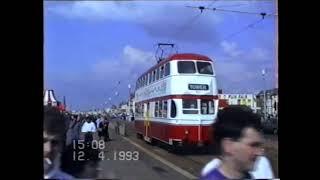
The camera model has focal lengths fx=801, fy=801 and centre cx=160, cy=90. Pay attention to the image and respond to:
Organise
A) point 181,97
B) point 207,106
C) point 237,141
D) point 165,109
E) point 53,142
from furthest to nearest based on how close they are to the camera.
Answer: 1. point 165,109
2. point 181,97
3. point 207,106
4. point 53,142
5. point 237,141

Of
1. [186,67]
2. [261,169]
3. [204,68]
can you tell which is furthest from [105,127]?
[261,169]

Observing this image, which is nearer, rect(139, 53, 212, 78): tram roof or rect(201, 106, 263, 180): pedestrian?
rect(201, 106, 263, 180): pedestrian

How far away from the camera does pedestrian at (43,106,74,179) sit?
656cm

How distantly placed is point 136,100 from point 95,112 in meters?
0.44

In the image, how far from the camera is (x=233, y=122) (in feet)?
21.7

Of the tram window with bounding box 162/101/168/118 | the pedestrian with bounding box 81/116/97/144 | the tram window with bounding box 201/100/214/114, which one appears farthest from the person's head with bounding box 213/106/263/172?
the pedestrian with bounding box 81/116/97/144

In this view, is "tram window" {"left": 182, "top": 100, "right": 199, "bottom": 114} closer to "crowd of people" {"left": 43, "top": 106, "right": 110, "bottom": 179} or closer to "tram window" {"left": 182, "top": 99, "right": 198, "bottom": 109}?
"tram window" {"left": 182, "top": 99, "right": 198, "bottom": 109}

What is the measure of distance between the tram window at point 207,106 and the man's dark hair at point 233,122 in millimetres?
115

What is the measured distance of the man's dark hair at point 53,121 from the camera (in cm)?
657

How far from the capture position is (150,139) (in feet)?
23.3

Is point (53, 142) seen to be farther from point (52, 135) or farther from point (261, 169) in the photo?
point (261, 169)

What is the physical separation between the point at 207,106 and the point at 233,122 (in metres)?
0.33
